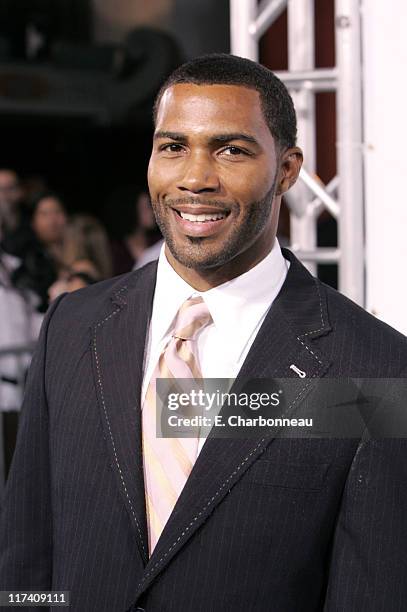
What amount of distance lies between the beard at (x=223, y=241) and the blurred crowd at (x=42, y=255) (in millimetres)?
2728

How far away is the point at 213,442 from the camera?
1.59 meters

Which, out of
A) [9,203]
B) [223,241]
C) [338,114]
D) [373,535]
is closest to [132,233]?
[9,203]

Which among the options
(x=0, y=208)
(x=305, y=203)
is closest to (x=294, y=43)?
(x=305, y=203)

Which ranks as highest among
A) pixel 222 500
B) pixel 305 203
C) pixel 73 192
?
pixel 73 192

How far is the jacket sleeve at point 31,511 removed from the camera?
1.75 meters

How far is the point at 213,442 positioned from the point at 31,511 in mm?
373

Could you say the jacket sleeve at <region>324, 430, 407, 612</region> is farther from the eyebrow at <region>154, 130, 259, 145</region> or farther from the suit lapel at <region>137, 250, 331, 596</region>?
the eyebrow at <region>154, 130, 259, 145</region>

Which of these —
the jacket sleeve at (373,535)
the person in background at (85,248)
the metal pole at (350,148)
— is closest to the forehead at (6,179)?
the person in background at (85,248)

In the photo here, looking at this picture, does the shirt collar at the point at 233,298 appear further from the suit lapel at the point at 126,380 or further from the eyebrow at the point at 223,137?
the eyebrow at the point at 223,137

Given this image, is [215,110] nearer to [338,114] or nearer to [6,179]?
[338,114]

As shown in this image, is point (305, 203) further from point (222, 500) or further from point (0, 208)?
point (0, 208)

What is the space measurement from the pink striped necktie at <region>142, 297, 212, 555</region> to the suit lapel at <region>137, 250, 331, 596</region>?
0.04 meters

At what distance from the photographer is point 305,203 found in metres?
2.71

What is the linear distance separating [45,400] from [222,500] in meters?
0.38
